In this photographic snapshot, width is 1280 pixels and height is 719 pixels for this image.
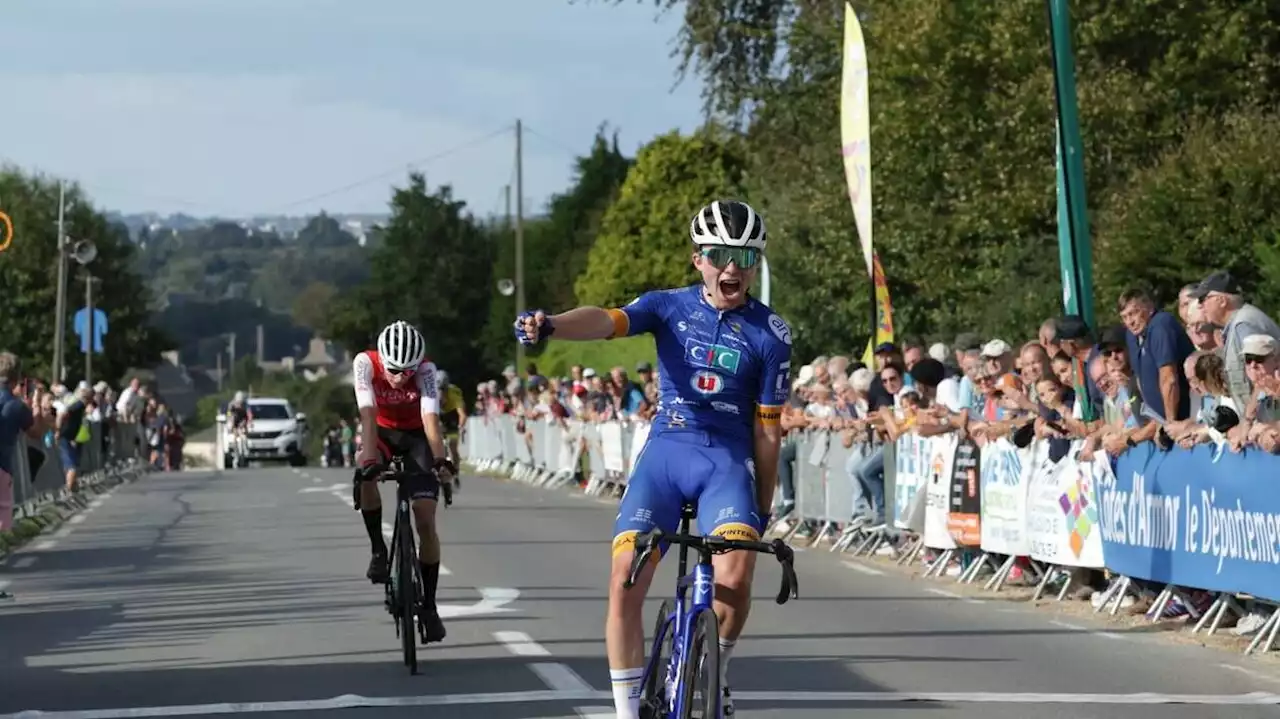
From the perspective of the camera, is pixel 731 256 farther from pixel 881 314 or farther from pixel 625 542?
pixel 881 314

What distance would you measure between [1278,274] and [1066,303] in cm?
650

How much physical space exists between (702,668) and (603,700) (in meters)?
2.94

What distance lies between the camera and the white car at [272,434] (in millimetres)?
74812

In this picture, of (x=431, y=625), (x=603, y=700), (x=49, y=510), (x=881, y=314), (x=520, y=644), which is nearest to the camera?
(x=603, y=700)

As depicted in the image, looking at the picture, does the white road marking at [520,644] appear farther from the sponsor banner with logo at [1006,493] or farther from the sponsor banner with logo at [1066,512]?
the sponsor banner with logo at [1006,493]

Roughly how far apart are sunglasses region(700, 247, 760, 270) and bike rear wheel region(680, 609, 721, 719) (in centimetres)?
127

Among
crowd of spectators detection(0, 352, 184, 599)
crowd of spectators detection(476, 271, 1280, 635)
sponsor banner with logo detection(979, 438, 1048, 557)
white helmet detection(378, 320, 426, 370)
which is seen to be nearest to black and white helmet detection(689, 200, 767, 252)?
white helmet detection(378, 320, 426, 370)

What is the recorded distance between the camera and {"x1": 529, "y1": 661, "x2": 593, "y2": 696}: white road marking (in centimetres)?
1130

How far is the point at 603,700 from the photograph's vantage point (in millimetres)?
10875

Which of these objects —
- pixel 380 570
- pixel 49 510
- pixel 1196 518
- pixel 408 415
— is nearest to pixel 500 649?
pixel 380 570

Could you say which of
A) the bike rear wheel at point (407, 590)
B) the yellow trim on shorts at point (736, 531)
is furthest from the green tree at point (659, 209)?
the yellow trim on shorts at point (736, 531)

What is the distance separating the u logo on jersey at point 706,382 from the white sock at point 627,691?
3.30 ft

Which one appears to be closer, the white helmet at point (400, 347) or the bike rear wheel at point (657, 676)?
the bike rear wheel at point (657, 676)

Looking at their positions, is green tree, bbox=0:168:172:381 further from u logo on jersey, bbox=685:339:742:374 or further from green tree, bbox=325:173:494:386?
u logo on jersey, bbox=685:339:742:374
